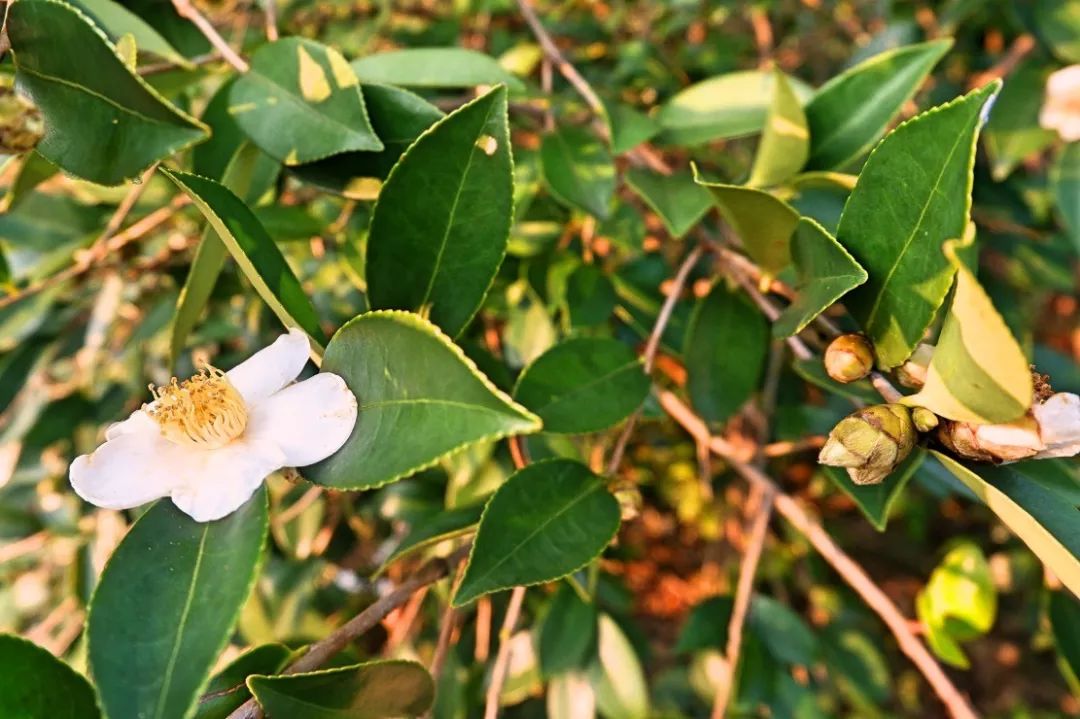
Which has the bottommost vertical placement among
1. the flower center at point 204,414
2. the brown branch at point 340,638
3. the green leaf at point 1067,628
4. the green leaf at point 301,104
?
the green leaf at point 1067,628

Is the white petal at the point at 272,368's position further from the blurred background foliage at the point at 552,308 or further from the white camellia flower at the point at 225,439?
the blurred background foliage at the point at 552,308

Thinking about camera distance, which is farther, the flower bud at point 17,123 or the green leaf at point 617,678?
the green leaf at point 617,678

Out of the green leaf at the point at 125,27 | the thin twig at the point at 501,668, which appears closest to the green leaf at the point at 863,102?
the thin twig at the point at 501,668

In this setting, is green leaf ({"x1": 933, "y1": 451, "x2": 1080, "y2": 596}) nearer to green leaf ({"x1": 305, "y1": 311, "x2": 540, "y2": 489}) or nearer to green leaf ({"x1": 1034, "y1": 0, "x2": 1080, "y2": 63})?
green leaf ({"x1": 305, "y1": 311, "x2": 540, "y2": 489})

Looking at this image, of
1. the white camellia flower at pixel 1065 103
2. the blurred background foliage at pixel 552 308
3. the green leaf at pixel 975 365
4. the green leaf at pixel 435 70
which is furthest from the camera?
the white camellia flower at pixel 1065 103

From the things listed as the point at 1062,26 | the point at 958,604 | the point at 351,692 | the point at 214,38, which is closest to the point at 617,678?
the point at 958,604

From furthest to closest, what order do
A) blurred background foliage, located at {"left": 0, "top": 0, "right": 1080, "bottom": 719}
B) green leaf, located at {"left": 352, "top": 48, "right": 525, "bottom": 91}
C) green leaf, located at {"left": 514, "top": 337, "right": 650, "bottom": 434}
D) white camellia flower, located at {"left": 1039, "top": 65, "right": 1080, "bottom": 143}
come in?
white camellia flower, located at {"left": 1039, "top": 65, "right": 1080, "bottom": 143}
blurred background foliage, located at {"left": 0, "top": 0, "right": 1080, "bottom": 719}
green leaf, located at {"left": 352, "top": 48, "right": 525, "bottom": 91}
green leaf, located at {"left": 514, "top": 337, "right": 650, "bottom": 434}

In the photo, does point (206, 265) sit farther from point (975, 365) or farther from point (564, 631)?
point (564, 631)

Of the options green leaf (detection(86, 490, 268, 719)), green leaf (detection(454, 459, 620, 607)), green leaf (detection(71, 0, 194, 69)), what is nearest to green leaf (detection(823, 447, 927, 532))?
green leaf (detection(454, 459, 620, 607))
